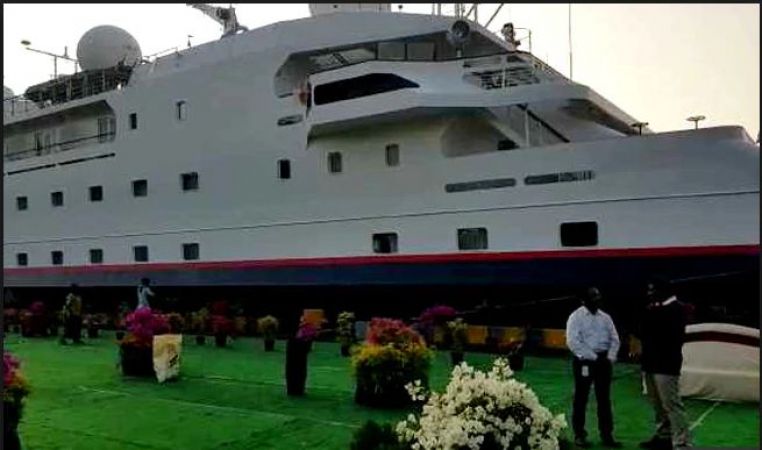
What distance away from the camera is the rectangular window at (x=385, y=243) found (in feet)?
48.2

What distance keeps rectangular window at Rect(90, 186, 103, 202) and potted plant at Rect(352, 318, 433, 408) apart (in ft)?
46.6

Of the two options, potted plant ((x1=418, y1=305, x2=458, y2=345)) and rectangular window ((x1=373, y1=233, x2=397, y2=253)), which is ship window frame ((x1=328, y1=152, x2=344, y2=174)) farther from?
potted plant ((x1=418, y1=305, x2=458, y2=345))

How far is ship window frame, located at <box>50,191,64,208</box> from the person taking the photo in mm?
21770

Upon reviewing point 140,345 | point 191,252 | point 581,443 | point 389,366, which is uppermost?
point 191,252

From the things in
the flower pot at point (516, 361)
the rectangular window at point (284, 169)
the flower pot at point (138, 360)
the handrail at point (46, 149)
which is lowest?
the flower pot at point (516, 361)

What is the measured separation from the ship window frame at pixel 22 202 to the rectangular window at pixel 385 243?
13.7 m

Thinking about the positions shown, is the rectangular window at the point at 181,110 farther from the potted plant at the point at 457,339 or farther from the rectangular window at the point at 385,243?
the potted plant at the point at 457,339

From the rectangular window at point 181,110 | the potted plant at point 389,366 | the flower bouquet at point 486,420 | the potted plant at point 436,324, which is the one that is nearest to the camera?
the flower bouquet at point 486,420

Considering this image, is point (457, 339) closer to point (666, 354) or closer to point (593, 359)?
point (593, 359)

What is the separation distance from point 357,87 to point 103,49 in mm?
11640

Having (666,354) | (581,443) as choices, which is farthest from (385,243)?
(666,354)

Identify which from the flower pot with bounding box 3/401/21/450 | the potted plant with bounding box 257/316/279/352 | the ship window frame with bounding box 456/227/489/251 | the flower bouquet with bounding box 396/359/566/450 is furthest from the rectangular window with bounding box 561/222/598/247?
the flower pot with bounding box 3/401/21/450

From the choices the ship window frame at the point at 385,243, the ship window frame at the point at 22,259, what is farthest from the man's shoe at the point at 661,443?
the ship window frame at the point at 22,259

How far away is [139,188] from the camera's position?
19.6 m
